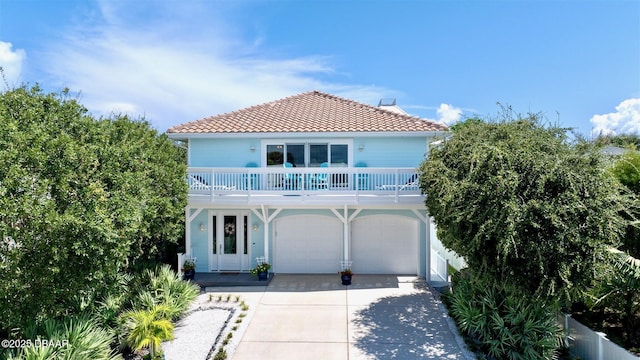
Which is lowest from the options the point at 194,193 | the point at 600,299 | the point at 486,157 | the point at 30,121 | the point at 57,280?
the point at 600,299

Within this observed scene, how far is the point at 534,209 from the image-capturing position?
25.3 ft

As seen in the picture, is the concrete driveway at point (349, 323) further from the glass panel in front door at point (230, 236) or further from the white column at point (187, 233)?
the white column at point (187, 233)

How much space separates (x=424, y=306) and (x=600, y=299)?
459cm

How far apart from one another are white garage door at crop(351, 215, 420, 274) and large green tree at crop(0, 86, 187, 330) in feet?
28.7

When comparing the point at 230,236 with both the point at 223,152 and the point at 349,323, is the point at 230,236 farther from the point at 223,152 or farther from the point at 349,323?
the point at 349,323

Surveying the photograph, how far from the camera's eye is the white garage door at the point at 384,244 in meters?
14.1

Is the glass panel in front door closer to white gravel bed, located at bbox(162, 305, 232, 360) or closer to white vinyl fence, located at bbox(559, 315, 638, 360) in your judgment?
white gravel bed, located at bbox(162, 305, 232, 360)

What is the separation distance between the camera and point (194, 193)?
42.3 ft

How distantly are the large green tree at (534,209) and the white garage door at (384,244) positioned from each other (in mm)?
4709

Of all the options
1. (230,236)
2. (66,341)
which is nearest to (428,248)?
(230,236)

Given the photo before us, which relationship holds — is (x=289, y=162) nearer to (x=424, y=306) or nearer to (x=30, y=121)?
(x=424, y=306)

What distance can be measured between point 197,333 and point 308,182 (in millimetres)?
6314

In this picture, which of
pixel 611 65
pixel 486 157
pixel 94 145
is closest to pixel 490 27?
pixel 611 65

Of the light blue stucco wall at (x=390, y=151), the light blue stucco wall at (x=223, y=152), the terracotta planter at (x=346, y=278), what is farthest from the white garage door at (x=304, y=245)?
the light blue stucco wall at (x=390, y=151)
